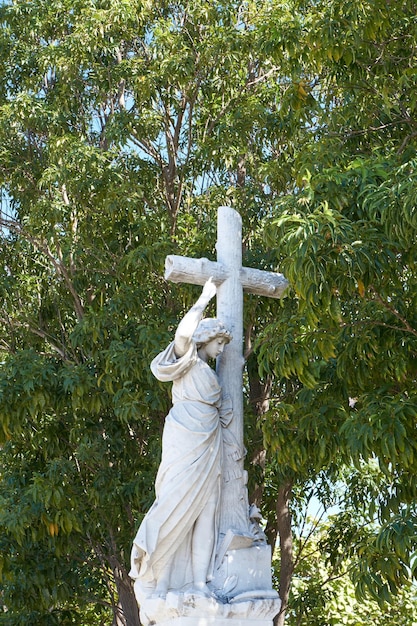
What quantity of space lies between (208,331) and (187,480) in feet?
3.55

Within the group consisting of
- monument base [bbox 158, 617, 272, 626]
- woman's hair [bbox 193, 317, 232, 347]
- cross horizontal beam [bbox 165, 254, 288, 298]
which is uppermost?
cross horizontal beam [bbox 165, 254, 288, 298]

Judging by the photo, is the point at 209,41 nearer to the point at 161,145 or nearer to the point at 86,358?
the point at 161,145

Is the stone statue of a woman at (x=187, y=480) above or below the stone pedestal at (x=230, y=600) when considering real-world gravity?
above

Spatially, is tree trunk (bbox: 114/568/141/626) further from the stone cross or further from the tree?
the stone cross

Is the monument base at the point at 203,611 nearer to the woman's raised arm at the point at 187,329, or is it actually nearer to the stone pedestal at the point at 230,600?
the stone pedestal at the point at 230,600

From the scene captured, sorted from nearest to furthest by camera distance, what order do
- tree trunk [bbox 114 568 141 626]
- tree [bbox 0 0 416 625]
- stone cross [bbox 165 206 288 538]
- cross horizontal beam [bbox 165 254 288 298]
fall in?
stone cross [bbox 165 206 288 538] < cross horizontal beam [bbox 165 254 288 298] < tree [bbox 0 0 416 625] < tree trunk [bbox 114 568 141 626]

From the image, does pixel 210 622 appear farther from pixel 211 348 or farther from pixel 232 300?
pixel 232 300

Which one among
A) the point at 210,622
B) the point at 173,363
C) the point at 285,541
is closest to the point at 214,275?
the point at 173,363

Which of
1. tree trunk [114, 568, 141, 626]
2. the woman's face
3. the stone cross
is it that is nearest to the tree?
tree trunk [114, 568, 141, 626]

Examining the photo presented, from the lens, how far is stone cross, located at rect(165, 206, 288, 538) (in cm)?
756

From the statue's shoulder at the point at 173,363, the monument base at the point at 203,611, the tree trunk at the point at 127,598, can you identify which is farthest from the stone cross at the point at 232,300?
the tree trunk at the point at 127,598

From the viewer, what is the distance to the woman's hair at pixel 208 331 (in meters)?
7.70

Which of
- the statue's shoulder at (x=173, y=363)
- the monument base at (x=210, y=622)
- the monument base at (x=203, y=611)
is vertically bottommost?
the monument base at (x=210, y=622)

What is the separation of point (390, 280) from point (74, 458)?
226 inches
